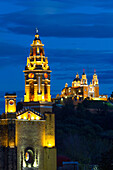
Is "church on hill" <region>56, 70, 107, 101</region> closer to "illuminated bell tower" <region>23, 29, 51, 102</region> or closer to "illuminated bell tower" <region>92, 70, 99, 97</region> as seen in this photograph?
"illuminated bell tower" <region>92, 70, 99, 97</region>

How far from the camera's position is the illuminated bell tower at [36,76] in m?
58.4

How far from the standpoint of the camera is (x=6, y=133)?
55.1 metres

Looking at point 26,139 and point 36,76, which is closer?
point 26,139

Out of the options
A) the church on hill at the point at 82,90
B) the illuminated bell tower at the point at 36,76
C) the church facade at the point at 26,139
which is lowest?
the church facade at the point at 26,139

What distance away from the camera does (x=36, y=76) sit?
58656 mm


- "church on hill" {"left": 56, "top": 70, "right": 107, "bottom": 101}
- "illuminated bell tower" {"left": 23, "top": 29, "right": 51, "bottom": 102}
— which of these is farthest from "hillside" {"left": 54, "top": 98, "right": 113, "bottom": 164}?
"illuminated bell tower" {"left": 23, "top": 29, "right": 51, "bottom": 102}

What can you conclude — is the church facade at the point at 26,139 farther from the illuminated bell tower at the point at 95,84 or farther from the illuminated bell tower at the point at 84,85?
the illuminated bell tower at the point at 95,84

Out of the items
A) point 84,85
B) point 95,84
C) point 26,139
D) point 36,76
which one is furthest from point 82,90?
point 26,139

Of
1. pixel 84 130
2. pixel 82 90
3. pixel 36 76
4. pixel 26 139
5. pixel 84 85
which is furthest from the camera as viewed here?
pixel 84 85

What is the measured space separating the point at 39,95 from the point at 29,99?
1017 millimetres

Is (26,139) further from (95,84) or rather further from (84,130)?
(95,84)

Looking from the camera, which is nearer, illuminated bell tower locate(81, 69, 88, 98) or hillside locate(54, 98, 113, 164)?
hillside locate(54, 98, 113, 164)

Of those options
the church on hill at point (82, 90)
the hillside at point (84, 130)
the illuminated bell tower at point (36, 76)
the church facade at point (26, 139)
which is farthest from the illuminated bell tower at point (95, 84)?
the church facade at point (26, 139)

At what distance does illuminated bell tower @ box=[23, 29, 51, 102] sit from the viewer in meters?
58.4
